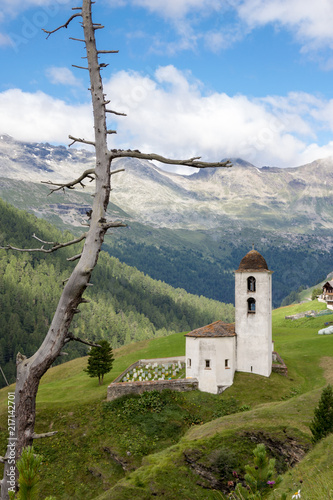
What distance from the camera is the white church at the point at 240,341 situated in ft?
145

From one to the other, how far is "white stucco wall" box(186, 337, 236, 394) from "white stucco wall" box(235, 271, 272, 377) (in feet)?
7.92

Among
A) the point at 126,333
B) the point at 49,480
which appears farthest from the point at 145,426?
the point at 126,333

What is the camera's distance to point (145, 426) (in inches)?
1491

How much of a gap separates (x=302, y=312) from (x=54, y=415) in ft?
274

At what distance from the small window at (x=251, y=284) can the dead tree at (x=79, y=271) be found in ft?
135

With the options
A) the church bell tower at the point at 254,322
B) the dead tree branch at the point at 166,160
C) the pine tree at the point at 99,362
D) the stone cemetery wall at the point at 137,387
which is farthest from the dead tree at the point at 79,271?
the pine tree at the point at 99,362

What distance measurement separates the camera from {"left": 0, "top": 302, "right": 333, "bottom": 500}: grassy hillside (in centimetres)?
2505

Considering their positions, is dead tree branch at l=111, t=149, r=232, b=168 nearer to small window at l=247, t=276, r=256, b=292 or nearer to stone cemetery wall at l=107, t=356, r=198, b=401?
stone cemetery wall at l=107, t=356, r=198, b=401

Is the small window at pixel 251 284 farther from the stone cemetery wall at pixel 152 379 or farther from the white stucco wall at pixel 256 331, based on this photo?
the stone cemetery wall at pixel 152 379

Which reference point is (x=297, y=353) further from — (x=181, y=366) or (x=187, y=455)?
(x=187, y=455)

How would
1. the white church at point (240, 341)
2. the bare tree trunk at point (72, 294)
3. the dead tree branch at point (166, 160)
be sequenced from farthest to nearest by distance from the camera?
the white church at point (240, 341) → the dead tree branch at point (166, 160) → the bare tree trunk at point (72, 294)

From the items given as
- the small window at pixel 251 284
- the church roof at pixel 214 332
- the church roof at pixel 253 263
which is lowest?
the church roof at pixel 214 332

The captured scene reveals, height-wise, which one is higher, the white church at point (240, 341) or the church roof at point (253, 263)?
the church roof at point (253, 263)

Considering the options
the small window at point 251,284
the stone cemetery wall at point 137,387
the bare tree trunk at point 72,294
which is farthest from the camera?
the small window at point 251,284
